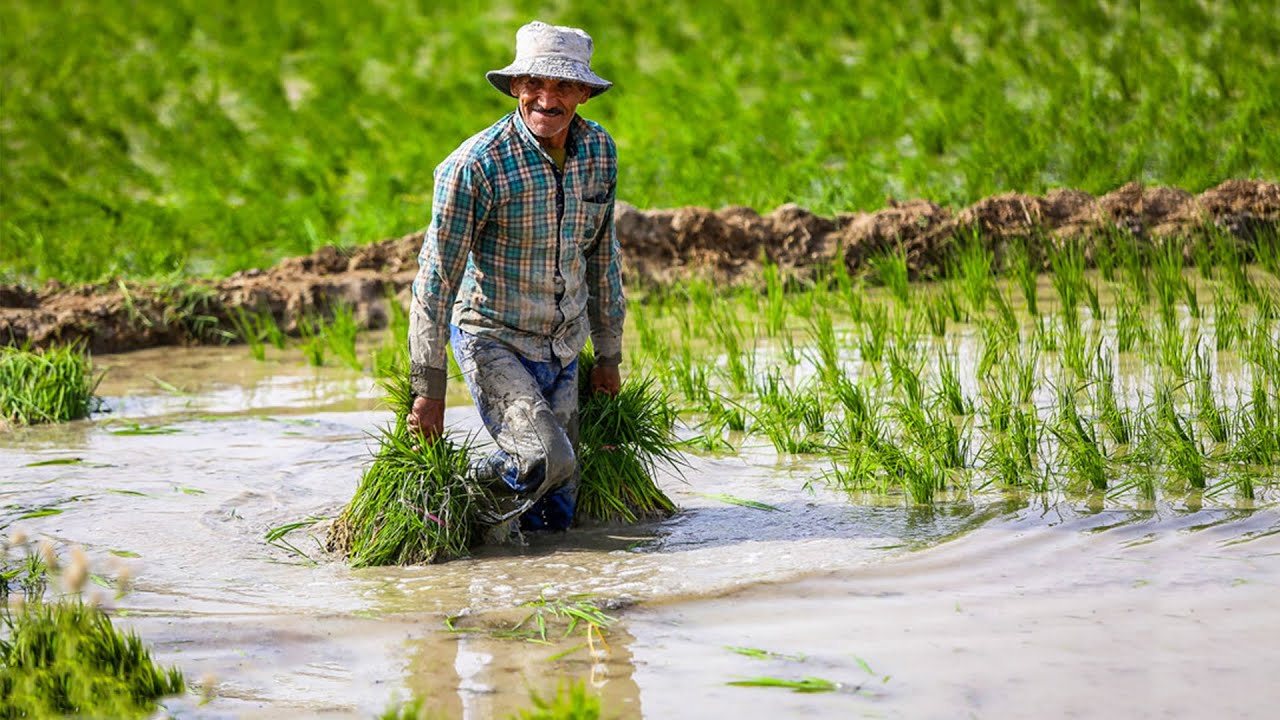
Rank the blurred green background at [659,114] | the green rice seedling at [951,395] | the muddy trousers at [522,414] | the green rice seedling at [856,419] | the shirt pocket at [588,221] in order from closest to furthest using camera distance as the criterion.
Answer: the muddy trousers at [522,414]
the shirt pocket at [588,221]
the green rice seedling at [856,419]
the green rice seedling at [951,395]
the blurred green background at [659,114]

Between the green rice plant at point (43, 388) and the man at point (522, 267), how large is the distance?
2.63 m

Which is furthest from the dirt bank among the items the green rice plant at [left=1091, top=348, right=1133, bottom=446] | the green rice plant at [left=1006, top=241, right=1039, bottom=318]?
the green rice plant at [left=1091, top=348, right=1133, bottom=446]

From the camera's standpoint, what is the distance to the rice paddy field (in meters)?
3.70

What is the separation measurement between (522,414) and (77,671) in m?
1.54

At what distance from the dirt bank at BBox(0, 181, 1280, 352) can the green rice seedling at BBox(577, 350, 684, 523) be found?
9.67ft

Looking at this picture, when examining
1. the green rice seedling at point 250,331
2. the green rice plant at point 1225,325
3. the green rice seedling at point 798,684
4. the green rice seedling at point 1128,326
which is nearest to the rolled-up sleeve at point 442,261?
the green rice seedling at point 798,684

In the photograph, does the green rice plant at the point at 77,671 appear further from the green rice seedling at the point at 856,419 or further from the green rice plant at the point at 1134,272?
the green rice plant at the point at 1134,272

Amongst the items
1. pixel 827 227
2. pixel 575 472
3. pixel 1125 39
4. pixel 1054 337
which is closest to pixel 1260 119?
pixel 1125 39

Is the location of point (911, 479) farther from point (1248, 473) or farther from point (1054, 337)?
point (1054, 337)

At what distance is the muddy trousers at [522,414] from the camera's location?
453 cm

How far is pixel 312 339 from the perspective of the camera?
7.68 metres

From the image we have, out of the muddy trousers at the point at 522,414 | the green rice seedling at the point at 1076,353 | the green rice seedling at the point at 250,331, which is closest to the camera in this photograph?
the muddy trousers at the point at 522,414

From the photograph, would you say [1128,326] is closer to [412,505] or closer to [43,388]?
[412,505]

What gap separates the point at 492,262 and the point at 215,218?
598 centimetres
